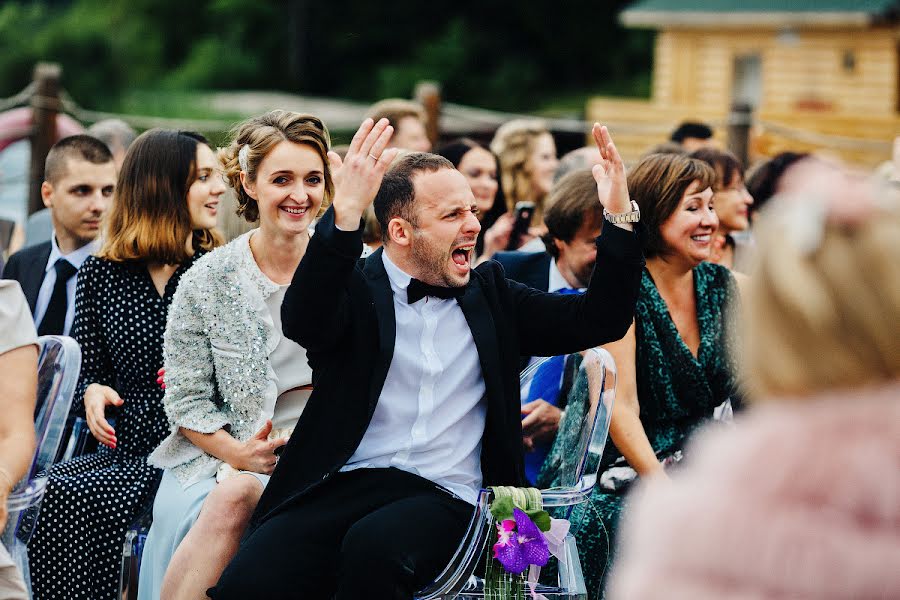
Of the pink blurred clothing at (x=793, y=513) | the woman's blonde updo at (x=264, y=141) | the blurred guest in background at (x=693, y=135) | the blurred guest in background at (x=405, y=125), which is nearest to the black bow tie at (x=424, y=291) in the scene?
the woman's blonde updo at (x=264, y=141)

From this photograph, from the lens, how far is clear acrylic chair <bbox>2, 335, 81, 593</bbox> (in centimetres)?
312

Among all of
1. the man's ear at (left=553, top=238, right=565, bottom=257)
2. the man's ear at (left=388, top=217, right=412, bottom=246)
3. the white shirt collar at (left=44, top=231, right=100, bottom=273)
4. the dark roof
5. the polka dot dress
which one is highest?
the dark roof

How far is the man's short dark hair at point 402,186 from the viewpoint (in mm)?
3299

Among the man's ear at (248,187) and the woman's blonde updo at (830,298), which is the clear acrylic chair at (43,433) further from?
the woman's blonde updo at (830,298)

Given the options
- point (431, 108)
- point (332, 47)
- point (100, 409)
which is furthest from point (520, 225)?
point (332, 47)

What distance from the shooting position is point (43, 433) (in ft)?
10.7

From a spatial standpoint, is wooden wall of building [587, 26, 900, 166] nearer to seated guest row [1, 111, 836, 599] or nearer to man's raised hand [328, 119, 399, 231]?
seated guest row [1, 111, 836, 599]

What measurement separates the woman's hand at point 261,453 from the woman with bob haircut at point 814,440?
185 centimetres

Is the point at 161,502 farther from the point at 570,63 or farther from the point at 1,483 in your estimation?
the point at 570,63

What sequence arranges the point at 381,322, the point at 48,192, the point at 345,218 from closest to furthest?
the point at 345,218, the point at 381,322, the point at 48,192

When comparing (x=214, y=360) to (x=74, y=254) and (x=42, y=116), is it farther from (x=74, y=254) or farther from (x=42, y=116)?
(x=42, y=116)

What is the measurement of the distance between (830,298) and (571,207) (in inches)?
96.3

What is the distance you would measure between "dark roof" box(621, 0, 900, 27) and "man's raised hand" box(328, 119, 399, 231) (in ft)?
73.3

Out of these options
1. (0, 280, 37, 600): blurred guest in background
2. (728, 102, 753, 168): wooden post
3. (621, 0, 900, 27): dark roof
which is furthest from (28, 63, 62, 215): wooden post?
(621, 0, 900, 27): dark roof
